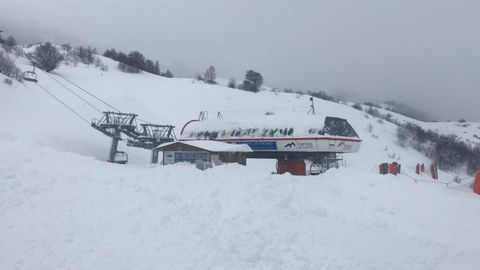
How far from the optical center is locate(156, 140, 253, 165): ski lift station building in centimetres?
2445

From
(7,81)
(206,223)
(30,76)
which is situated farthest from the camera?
(30,76)

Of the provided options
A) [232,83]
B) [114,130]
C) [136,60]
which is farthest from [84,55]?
[114,130]

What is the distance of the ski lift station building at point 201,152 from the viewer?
2445 cm

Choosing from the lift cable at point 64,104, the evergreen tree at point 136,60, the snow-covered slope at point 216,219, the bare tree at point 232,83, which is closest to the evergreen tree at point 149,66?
the evergreen tree at point 136,60

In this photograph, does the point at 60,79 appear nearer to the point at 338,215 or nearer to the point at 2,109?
the point at 2,109

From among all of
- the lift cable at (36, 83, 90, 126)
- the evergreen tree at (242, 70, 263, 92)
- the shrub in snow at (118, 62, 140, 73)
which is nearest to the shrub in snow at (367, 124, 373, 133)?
the evergreen tree at (242, 70, 263, 92)

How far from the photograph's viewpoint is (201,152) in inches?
970

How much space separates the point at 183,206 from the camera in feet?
32.6

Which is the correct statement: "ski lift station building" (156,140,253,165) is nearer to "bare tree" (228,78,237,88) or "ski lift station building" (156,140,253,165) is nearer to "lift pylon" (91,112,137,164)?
"lift pylon" (91,112,137,164)

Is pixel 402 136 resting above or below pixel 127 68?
below

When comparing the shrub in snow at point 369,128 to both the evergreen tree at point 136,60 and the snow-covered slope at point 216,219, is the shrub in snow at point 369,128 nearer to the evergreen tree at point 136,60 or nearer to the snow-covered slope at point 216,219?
the evergreen tree at point 136,60

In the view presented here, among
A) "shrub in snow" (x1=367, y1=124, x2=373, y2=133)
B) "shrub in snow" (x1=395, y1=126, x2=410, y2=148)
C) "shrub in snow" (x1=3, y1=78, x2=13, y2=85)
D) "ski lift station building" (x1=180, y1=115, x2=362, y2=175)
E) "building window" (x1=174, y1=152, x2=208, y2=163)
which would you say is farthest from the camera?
"shrub in snow" (x1=395, y1=126, x2=410, y2=148)

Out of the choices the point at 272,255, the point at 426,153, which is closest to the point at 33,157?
the point at 272,255

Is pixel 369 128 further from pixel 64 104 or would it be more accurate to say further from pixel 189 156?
pixel 189 156
